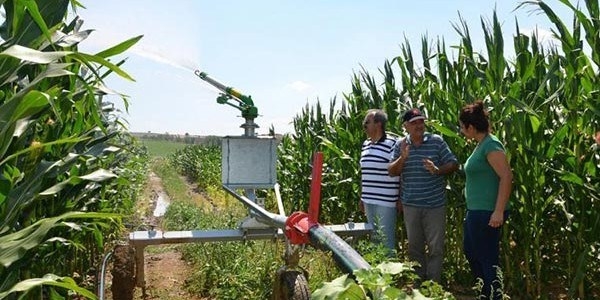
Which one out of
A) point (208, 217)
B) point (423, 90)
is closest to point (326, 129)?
point (208, 217)

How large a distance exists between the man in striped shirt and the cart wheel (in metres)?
1.84

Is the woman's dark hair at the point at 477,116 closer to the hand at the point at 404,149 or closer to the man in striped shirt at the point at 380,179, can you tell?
the hand at the point at 404,149

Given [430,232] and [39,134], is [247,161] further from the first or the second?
[430,232]

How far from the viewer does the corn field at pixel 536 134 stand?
361cm

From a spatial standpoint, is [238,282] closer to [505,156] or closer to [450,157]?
[450,157]

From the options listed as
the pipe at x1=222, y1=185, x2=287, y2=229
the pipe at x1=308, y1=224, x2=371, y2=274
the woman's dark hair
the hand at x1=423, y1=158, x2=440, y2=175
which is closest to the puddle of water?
the pipe at x1=222, y1=185, x2=287, y2=229

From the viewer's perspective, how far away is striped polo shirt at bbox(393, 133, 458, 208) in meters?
4.42

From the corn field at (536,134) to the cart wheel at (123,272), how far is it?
232 centimetres

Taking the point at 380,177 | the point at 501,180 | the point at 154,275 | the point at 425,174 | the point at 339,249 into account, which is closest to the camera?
the point at 339,249

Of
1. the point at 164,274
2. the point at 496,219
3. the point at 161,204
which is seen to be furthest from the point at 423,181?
the point at 161,204

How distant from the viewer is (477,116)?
12.3ft

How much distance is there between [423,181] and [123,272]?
7.25 ft

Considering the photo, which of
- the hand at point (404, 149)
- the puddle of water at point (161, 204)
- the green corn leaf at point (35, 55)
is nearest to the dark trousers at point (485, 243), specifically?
the hand at point (404, 149)

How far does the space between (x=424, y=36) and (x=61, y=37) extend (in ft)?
12.8
